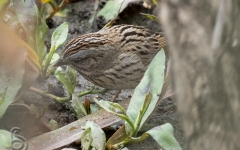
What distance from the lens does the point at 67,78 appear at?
362 cm

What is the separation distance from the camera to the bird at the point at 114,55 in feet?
12.2

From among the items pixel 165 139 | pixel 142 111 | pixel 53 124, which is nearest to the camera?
pixel 165 139

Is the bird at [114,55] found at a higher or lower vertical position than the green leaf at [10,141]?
higher

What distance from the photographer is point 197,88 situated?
4.94ft

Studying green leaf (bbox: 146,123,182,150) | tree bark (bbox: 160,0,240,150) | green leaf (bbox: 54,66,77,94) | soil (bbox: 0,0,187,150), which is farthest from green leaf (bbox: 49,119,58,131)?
tree bark (bbox: 160,0,240,150)

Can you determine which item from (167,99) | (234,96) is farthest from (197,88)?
(167,99)

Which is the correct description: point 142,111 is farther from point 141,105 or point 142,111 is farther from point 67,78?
point 67,78

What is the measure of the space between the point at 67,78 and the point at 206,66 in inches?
88.2

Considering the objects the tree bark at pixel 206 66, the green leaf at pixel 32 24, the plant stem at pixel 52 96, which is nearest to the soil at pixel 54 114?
the plant stem at pixel 52 96

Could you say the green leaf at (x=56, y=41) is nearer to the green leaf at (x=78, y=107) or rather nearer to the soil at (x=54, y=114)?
the soil at (x=54, y=114)

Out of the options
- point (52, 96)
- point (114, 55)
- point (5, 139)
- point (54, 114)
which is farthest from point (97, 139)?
point (114, 55)

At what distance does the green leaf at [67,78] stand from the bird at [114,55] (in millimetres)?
70

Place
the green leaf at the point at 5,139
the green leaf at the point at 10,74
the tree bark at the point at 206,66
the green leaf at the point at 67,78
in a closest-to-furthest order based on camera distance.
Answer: the tree bark at the point at 206,66 → the green leaf at the point at 5,139 → the green leaf at the point at 10,74 → the green leaf at the point at 67,78

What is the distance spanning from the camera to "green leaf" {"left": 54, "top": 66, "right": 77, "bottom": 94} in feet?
11.7
